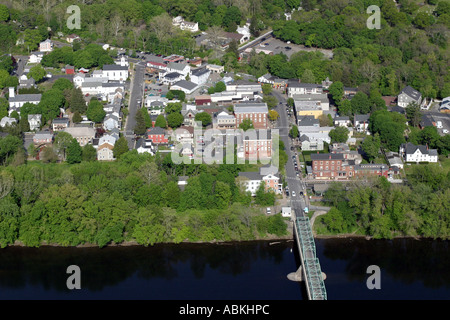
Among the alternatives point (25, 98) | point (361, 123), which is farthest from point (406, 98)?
point (25, 98)

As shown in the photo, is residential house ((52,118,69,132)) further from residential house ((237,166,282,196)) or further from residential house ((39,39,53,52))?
residential house ((39,39,53,52))

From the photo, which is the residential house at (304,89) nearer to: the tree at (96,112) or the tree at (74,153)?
the tree at (96,112)

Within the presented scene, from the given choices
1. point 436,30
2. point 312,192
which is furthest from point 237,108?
point 436,30

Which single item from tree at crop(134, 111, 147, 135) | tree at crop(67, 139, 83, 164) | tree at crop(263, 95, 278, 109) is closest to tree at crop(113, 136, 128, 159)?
tree at crop(67, 139, 83, 164)

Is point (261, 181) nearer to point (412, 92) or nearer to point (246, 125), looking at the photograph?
point (246, 125)

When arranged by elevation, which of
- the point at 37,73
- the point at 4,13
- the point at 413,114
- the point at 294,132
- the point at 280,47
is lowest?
the point at 294,132
